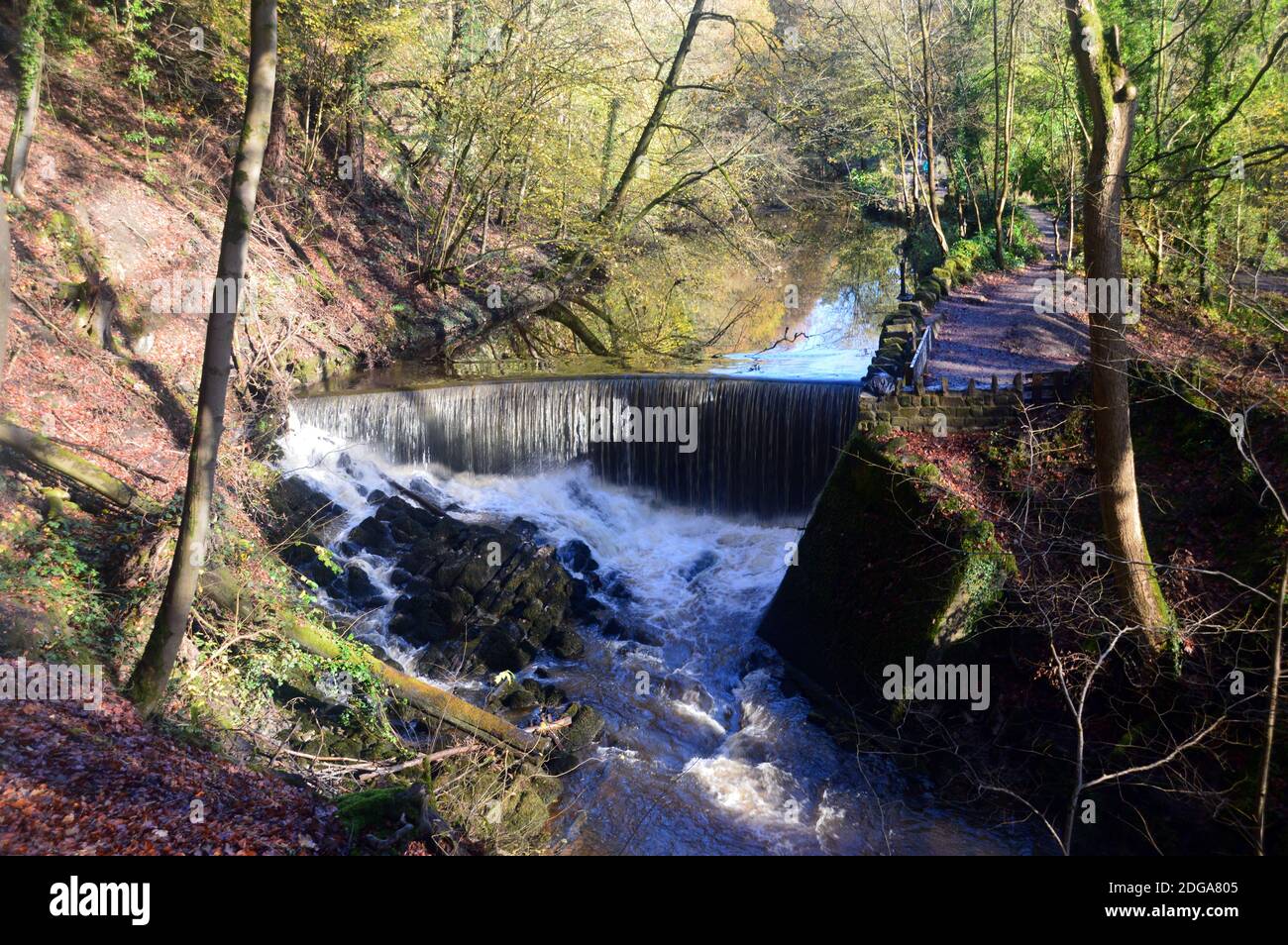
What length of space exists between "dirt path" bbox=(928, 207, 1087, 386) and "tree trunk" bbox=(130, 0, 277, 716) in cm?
839

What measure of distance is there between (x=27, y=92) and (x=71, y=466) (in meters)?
6.49

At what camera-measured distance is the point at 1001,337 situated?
14555mm

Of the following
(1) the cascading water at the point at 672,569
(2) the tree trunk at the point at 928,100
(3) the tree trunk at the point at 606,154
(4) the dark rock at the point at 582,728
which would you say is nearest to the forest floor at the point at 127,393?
(1) the cascading water at the point at 672,569

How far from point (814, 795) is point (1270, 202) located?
12.0 metres

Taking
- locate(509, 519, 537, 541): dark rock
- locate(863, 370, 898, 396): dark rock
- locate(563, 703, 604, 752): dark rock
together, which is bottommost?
locate(563, 703, 604, 752): dark rock

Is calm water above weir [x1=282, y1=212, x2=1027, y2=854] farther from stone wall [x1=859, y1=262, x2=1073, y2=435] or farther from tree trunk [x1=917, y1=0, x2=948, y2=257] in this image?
tree trunk [x1=917, y1=0, x2=948, y2=257]

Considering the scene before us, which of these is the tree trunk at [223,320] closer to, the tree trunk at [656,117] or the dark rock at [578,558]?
the dark rock at [578,558]

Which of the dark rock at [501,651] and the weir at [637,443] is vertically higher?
the weir at [637,443]

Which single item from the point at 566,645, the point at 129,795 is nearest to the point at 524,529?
the point at 566,645

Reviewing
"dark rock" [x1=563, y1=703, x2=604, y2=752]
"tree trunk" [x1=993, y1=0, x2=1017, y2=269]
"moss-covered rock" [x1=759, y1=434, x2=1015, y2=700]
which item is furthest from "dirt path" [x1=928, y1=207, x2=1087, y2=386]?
"dark rock" [x1=563, y1=703, x2=604, y2=752]

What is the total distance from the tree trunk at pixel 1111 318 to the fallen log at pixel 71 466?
8.96 meters

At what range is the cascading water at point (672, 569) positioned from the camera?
7.77 metres

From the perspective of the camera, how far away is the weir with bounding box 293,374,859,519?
13898mm
